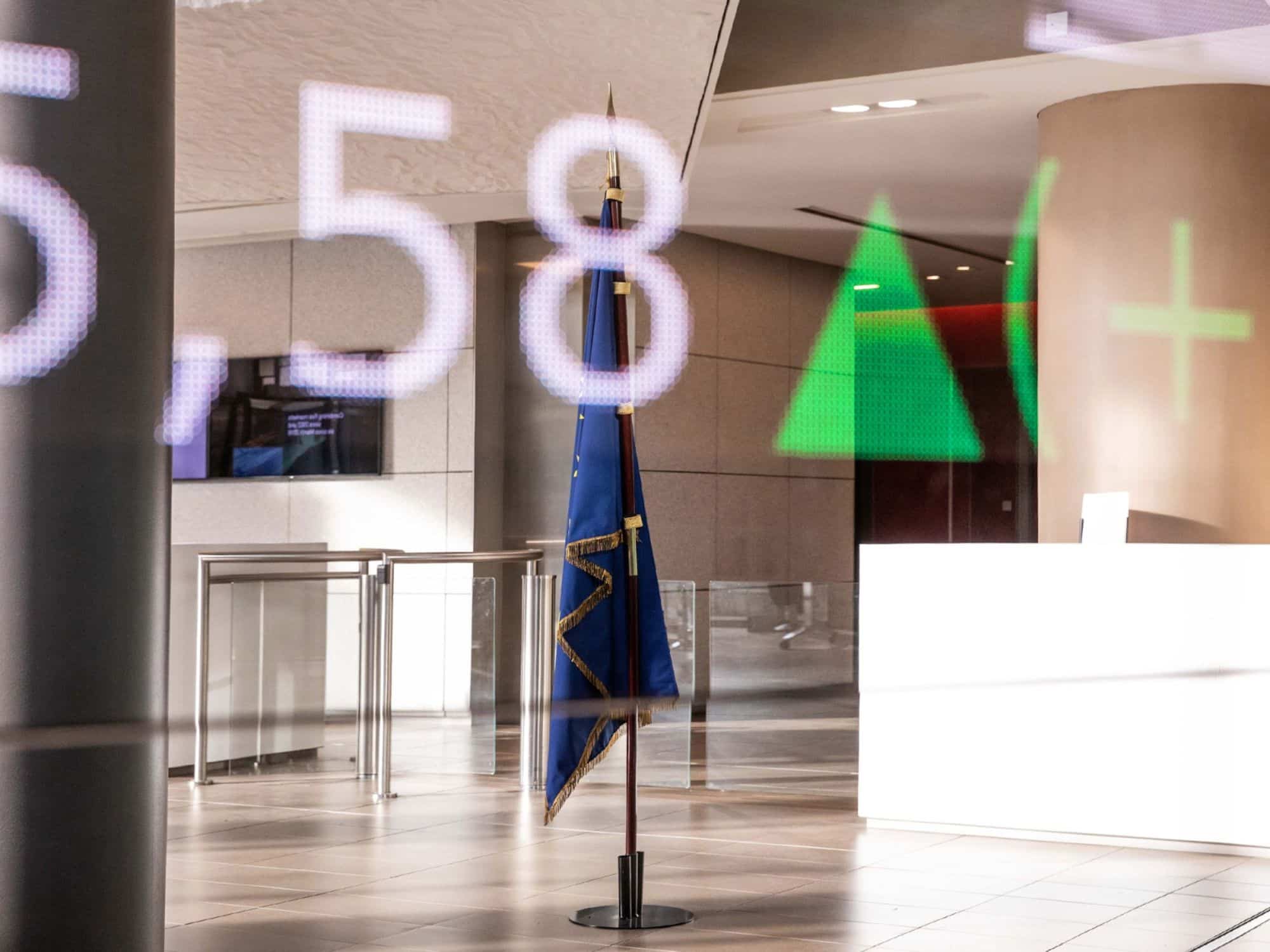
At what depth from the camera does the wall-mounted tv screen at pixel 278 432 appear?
883cm

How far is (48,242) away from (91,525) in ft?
1.50

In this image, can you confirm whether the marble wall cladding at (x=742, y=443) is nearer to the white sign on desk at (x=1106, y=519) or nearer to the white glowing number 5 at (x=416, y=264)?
the white glowing number 5 at (x=416, y=264)

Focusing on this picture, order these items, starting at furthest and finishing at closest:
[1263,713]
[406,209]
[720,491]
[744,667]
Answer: [720,491] < [406,209] < [744,667] < [1263,713]

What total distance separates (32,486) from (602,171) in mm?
4945

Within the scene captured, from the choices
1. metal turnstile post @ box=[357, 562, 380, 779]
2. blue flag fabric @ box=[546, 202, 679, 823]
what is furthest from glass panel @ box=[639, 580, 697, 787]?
blue flag fabric @ box=[546, 202, 679, 823]

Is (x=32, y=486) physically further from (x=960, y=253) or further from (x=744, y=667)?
(x=960, y=253)

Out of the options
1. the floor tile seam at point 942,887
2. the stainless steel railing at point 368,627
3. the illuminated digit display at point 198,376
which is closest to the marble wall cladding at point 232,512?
the illuminated digit display at point 198,376

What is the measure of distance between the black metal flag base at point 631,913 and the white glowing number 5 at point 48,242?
179cm

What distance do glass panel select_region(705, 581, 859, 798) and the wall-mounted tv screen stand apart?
324cm

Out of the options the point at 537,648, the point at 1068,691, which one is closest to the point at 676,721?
the point at 537,648

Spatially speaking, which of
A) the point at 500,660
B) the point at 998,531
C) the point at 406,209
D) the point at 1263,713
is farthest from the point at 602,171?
the point at 998,531

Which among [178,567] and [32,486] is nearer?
[32,486]

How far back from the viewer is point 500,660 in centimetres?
648

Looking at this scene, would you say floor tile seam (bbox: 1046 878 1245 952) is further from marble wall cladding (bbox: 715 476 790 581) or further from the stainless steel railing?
marble wall cladding (bbox: 715 476 790 581)
